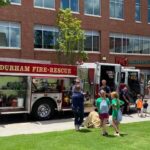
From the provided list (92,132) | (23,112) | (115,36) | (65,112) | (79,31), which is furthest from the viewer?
(115,36)

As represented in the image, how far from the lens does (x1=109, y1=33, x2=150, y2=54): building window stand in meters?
40.2

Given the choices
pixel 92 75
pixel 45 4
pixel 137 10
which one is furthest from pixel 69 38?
pixel 137 10

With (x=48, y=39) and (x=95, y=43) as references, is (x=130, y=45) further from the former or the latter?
(x=48, y=39)

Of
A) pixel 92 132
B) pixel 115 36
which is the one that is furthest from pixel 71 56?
pixel 92 132

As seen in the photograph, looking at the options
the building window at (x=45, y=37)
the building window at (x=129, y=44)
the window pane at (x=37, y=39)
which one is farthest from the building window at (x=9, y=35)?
the building window at (x=129, y=44)

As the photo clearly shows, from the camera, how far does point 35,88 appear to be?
18.5 m

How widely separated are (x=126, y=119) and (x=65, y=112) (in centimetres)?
331

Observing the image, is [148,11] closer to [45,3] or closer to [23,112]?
[45,3]

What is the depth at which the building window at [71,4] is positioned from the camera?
3641 cm

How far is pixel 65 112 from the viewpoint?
69.9ft

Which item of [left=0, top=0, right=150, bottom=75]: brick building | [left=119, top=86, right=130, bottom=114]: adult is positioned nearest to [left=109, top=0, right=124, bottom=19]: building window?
[left=0, top=0, right=150, bottom=75]: brick building

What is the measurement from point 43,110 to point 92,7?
2122 centimetres

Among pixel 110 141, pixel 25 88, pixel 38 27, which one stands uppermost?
pixel 38 27

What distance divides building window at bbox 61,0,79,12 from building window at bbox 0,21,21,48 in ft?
15.7
